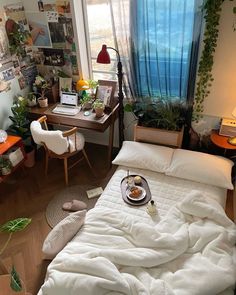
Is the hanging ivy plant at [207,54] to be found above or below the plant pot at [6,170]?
above

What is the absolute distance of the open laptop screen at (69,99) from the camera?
10.00 feet

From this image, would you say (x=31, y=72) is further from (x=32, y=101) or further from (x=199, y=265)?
(x=199, y=265)

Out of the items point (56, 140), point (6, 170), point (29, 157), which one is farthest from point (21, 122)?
point (56, 140)

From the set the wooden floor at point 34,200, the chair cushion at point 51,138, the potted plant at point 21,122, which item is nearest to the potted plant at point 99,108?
the chair cushion at point 51,138

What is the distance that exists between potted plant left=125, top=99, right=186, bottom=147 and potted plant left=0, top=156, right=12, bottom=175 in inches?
55.9

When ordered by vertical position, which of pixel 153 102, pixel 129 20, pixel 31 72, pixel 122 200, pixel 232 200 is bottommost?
pixel 232 200

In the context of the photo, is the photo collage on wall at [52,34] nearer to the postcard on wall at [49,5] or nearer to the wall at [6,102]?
the postcard on wall at [49,5]

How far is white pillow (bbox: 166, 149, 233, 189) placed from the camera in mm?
2264

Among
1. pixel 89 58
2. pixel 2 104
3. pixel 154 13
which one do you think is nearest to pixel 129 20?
pixel 154 13

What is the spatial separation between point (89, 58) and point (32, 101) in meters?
0.86

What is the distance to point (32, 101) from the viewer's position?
122 inches

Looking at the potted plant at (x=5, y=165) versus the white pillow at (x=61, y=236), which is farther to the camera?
the potted plant at (x=5, y=165)

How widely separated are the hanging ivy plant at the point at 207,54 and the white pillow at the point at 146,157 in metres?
0.61

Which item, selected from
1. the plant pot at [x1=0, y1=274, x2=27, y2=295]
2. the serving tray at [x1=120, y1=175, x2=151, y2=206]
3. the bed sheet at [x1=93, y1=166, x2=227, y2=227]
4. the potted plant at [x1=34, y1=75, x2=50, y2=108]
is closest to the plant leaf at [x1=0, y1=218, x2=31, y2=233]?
the plant pot at [x1=0, y1=274, x2=27, y2=295]
